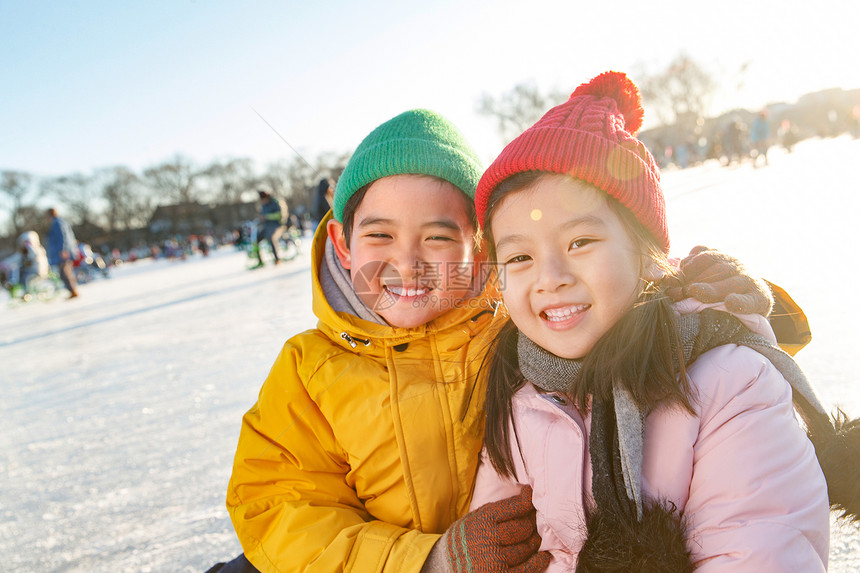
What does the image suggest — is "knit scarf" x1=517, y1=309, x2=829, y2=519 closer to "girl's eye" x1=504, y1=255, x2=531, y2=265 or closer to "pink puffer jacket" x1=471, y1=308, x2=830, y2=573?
"pink puffer jacket" x1=471, y1=308, x2=830, y2=573

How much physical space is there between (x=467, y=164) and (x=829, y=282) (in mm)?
2602

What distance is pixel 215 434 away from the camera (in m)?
2.24

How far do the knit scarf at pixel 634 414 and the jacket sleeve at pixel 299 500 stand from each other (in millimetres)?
426

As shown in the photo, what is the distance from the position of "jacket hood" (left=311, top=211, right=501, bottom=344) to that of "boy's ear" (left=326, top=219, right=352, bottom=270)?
0.29 feet

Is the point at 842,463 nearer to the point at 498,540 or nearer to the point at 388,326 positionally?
the point at 498,540

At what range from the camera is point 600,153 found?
963 millimetres

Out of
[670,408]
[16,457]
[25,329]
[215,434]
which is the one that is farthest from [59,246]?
[670,408]

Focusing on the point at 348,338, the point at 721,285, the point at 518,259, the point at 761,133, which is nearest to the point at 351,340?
the point at 348,338

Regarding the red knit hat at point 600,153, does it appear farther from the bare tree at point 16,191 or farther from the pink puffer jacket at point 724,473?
the bare tree at point 16,191

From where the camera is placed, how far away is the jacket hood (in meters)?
1.25

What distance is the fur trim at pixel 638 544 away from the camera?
2.62 ft

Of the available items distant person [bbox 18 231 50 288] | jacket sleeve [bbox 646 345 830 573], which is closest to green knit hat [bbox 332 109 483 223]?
jacket sleeve [bbox 646 345 830 573]

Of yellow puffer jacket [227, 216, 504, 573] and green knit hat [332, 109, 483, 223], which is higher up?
green knit hat [332, 109, 483, 223]

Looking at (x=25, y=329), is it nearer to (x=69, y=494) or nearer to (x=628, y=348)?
(x=69, y=494)
